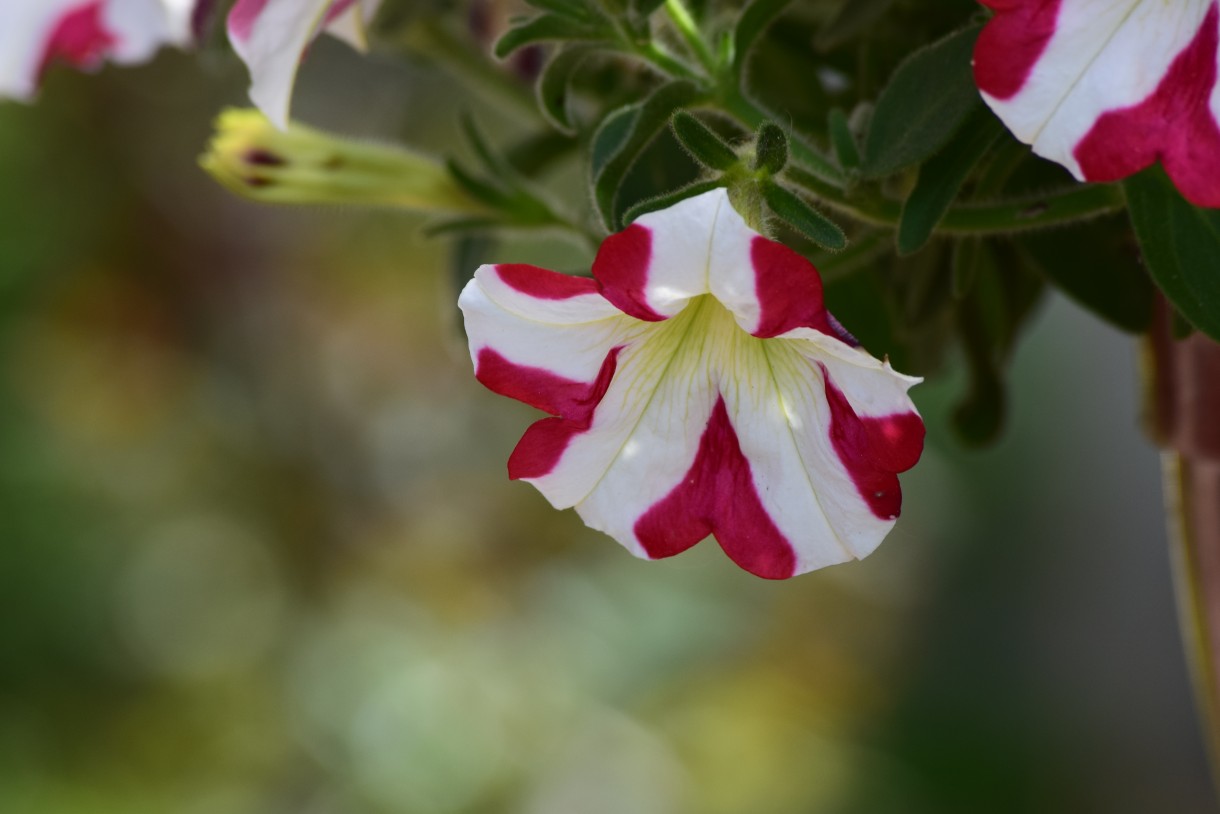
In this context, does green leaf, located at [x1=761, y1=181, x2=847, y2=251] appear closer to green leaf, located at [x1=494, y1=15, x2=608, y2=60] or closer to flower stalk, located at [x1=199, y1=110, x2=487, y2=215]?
green leaf, located at [x1=494, y1=15, x2=608, y2=60]

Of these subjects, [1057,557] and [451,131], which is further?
[1057,557]

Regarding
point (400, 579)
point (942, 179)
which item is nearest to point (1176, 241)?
point (942, 179)

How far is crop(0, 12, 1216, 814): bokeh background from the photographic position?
2535 mm

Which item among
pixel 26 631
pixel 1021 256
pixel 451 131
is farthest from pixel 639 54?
pixel 26 631

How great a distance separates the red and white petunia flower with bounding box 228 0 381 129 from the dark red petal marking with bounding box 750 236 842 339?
0.48ft

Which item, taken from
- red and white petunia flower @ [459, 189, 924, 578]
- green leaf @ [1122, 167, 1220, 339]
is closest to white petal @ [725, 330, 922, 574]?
→ red and white petunia flower @ [459, 189, 924, 578]

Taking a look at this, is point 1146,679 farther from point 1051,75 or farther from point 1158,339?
point 1051,75

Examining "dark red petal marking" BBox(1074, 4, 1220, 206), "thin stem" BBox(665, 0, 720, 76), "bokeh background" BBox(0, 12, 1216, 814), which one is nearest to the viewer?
"dark red petal marking" BBox(1074, 4, 1220, 206)

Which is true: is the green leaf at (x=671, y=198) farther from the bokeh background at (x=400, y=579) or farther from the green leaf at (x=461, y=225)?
the bokeh background at (x=400, y=579)

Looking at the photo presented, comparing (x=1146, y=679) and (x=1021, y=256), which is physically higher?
(x=1146, y=679)

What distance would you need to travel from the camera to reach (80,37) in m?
0.46

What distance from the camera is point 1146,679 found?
3.23 meters

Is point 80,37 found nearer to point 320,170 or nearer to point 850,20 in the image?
point 320,170

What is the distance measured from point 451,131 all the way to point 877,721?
160 centimetres
